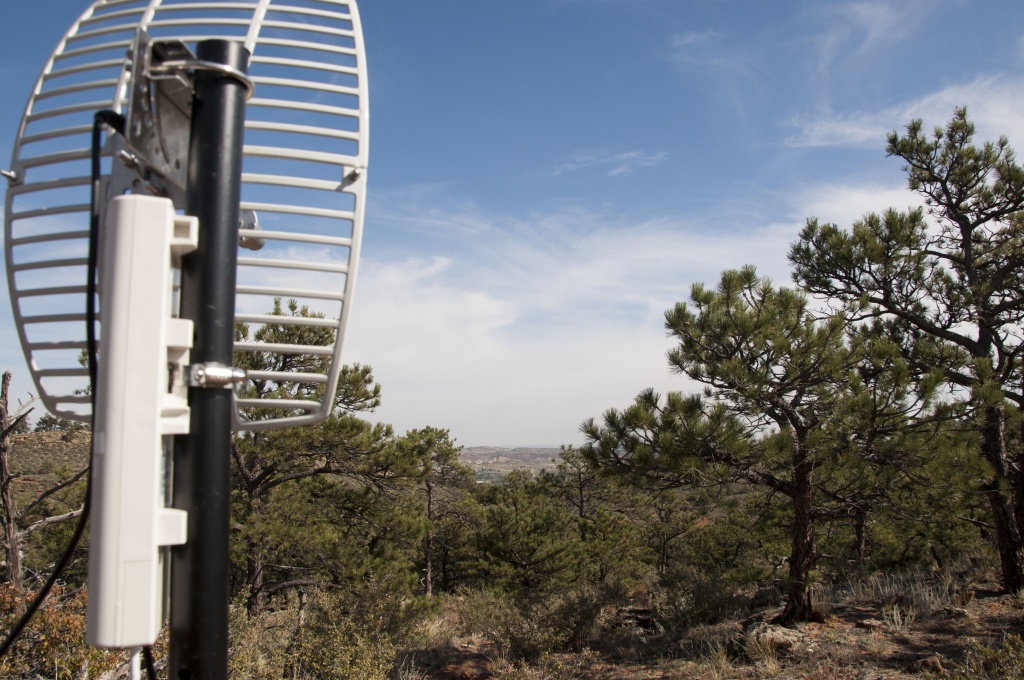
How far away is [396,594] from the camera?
8.57 m

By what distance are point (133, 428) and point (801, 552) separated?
24.8 ft

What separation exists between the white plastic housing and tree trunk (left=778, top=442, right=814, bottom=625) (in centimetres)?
695

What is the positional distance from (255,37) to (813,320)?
20.1ft

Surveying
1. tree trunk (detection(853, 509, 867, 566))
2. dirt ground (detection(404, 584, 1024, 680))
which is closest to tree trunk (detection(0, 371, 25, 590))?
dirt ground (detection(404, 584, 1024, 680))

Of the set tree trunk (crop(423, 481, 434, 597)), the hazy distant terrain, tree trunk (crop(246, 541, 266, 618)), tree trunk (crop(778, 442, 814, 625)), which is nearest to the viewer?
tree trunk (crop(778, 442, 814, 625))

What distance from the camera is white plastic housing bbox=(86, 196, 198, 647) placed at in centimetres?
93

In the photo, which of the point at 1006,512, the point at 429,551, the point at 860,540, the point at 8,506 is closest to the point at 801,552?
the point at 1006,512

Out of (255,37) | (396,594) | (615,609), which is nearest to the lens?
(255,37)

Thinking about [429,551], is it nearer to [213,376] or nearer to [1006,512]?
[1006,512]

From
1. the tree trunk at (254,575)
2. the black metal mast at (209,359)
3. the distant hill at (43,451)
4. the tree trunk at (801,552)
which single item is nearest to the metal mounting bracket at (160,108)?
the black metal mast at (209,359)

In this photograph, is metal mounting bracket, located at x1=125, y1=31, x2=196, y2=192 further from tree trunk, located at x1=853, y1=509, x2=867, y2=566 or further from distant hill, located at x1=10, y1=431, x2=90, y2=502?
distant hill, located at x1=10, y1=431, x2=90, y2=502

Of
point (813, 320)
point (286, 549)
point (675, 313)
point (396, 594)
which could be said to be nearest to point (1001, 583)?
point (813, 320)

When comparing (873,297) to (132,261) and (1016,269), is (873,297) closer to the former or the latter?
(1016,269)

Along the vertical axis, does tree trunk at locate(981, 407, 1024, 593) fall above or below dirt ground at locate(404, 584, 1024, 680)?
above
